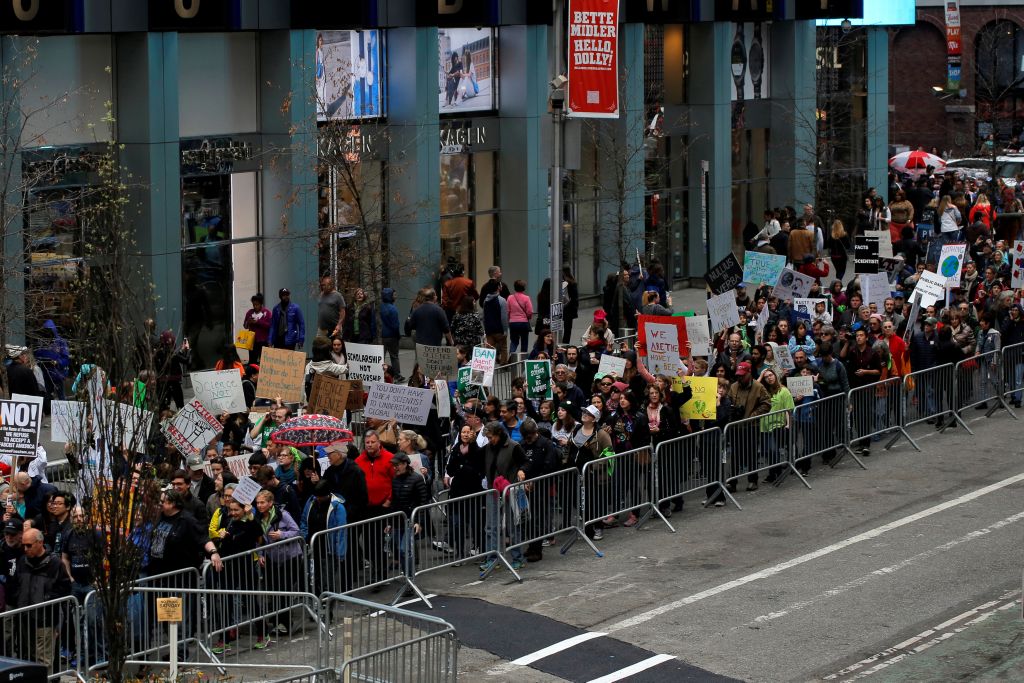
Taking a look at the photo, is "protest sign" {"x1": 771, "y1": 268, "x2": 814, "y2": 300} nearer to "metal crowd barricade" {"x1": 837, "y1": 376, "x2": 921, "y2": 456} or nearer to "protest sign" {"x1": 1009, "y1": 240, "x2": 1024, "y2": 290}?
"protest sign" {"x1": 1009, "y1": 240, "x2": 1024, "y2": 290}

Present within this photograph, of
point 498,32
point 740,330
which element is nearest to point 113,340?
point 740,330

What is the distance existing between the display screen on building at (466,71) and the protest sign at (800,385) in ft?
42.9

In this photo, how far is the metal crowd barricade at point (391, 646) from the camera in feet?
45.1

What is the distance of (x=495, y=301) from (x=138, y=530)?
15350mm

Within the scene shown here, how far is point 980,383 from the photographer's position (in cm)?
2527

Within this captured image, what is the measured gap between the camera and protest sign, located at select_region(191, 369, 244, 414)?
2008cm

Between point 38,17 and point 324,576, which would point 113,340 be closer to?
point 324,576

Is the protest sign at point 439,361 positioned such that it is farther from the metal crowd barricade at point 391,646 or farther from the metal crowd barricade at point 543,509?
the metal crowd barricade at point 391,646

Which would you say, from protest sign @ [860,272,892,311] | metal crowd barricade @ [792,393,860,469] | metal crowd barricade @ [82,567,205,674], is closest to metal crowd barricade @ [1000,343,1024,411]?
protest sign @ [860,272,892,311]

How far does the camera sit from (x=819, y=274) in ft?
105

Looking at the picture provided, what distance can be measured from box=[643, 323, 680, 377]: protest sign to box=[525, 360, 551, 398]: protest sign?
4.26ft

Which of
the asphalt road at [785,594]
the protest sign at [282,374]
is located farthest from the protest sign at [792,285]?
the protest sign at [282,374]

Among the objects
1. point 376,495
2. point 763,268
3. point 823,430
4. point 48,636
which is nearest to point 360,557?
point 376,495

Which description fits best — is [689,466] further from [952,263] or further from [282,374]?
[952,263]
